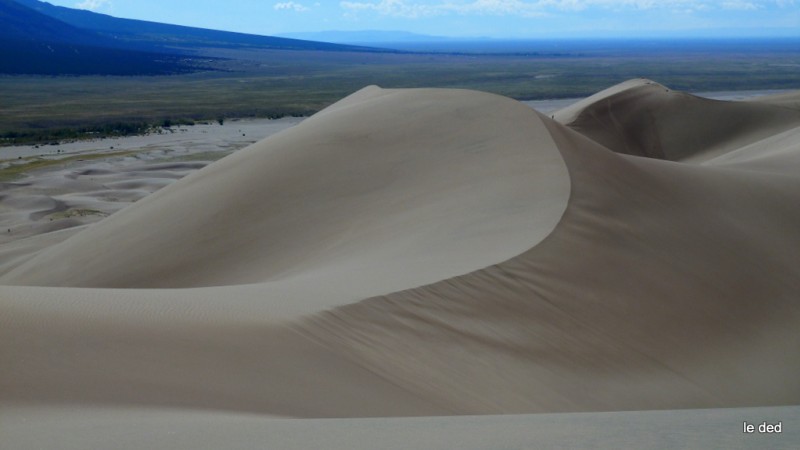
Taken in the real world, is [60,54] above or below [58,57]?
above

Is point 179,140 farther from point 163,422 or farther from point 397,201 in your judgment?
point 163,422

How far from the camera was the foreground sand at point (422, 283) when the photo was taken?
5973 mm

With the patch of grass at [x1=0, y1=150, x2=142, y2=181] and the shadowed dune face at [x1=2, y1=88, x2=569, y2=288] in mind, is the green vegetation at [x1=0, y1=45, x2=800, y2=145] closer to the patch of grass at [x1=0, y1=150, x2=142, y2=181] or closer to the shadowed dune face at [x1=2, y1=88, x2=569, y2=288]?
the patch of grass at [x1=0, y1=150, x2=142, y2=181]

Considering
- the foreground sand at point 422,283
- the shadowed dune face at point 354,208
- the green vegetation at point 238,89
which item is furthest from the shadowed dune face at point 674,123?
the green vegetation at point 238,89

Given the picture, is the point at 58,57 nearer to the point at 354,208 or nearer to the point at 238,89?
the point at 238,89

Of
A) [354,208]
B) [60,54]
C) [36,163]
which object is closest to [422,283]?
[354,208]

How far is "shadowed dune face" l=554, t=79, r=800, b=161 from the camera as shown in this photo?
29.5m

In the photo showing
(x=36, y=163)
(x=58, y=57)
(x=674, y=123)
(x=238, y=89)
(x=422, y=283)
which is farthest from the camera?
(x=58, y=57)

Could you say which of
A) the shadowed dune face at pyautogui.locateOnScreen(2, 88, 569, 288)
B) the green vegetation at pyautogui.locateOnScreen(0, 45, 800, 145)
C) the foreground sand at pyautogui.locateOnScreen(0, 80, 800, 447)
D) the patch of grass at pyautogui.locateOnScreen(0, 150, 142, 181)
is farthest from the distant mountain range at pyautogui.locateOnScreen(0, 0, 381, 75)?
the foreground sand at pyautogui.locateOnScreen(0, 80, 800, 447)

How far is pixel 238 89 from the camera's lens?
7956 centimetres

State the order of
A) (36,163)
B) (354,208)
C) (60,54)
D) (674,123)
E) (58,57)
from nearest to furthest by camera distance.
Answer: (354,208)
(674,123)
(36,163)
(58,57)
(60,54)

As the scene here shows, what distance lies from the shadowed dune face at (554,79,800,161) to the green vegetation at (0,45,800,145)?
79.6 feet

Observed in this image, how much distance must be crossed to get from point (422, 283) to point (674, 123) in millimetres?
24525

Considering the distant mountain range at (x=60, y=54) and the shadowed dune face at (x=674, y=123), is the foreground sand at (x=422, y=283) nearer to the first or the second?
the shadowed dune face at (x=674, y=123)
